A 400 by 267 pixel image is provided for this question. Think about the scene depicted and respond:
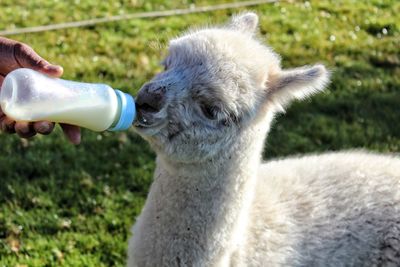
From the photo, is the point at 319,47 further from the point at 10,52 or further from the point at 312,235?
the point at 10,52

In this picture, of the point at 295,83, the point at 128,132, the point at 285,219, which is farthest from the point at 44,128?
the point at 128,132

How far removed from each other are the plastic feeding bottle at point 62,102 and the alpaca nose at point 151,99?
0.05 meters

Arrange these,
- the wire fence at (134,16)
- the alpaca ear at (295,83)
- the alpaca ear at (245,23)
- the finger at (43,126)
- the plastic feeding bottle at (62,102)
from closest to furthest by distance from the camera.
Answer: the plastic feeding bottle at (62,102) < the finger at (43,126) < the alpaca ear at (295,83) < the alpaca ear at (245,23) < the wire fence at (134,16)

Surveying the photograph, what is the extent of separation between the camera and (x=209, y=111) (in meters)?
2.63

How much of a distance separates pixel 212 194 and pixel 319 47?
13.5 feet

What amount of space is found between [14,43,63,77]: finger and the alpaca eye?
0.59 meters

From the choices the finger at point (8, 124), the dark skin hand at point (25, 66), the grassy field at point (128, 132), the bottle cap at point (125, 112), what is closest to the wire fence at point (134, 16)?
the grassy field at point (128, 132)

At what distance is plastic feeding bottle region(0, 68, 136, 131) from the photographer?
7.21 ft

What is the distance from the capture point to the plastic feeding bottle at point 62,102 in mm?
2197

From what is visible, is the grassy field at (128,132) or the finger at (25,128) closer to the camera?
the finger at (25,128)

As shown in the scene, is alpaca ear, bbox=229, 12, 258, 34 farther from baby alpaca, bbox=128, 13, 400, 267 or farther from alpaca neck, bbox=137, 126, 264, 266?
alpaca neck, bbox=137, 126, 264, 266

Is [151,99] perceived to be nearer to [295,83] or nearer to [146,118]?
[146,118]

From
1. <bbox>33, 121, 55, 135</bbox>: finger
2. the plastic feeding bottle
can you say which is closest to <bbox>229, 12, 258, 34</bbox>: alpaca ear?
the plastic feeding bottle

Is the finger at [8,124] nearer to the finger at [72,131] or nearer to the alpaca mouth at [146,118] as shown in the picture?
the finger at [72,131]
